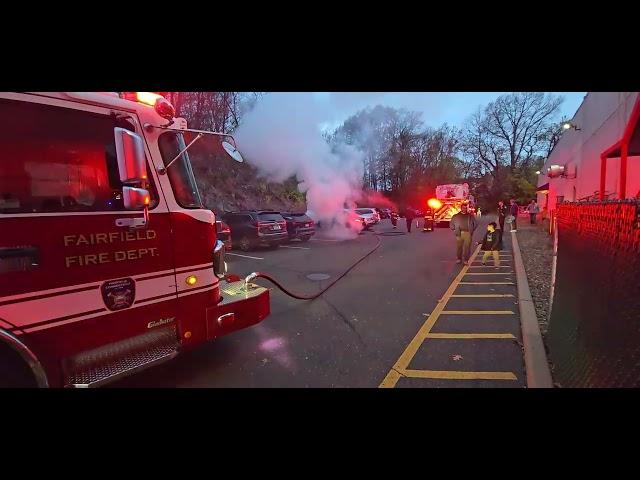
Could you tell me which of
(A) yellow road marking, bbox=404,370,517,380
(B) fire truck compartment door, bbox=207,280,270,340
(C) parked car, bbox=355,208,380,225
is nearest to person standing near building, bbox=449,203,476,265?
(A) yellow road marking, bbox=404,370,517,380

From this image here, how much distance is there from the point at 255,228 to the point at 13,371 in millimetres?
7244

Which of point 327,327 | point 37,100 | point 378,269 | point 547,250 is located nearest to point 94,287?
point 37,100

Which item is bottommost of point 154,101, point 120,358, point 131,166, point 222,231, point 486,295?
point 486,295

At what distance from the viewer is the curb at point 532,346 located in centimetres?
293

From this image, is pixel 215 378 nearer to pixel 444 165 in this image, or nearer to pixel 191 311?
pixel 191 311

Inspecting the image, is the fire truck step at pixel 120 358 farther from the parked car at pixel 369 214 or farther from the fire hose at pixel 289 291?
the parked car at pixel 369 214

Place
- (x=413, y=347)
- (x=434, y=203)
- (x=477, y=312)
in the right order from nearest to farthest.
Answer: (x=413, y=347) → (x=477, y=312) → (x=434, y=203)

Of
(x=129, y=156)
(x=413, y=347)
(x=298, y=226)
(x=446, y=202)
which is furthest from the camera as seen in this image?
(x=446, y=202)

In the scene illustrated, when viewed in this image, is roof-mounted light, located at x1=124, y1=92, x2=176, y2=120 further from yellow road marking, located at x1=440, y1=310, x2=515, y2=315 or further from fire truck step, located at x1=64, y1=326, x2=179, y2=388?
yellow road marking, located at x1=440, y1=310, x2=515, y2=315

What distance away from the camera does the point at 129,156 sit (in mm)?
2305

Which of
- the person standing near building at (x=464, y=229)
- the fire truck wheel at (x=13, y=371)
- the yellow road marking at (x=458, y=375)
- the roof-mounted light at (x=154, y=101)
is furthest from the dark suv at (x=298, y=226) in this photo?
the fire truck wheel at (x=13, y=371)

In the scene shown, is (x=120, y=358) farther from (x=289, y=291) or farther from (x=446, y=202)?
(x=446, y=202)

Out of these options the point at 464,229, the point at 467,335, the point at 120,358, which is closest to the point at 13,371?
the point at 120,358

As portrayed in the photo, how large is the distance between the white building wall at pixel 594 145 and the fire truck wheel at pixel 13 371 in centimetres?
1052
